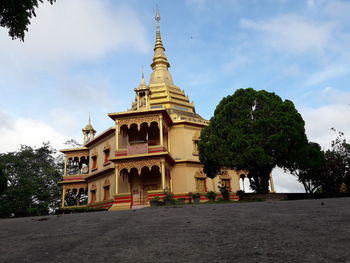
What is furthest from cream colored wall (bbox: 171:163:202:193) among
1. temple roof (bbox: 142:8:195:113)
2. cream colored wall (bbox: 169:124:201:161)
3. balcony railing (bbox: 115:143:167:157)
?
temple roof (bbox: 142:8:195:113)

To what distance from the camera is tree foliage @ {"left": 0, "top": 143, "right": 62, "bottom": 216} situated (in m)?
32.8

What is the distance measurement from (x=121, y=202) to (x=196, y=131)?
923 cm

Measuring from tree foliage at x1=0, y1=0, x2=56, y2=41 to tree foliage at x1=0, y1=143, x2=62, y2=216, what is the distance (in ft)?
83.8

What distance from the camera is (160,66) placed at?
1437 inches

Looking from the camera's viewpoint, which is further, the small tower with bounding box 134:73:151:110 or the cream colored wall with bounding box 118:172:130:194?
the small tower with bounding box 134:73:151:110

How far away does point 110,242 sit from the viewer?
21.0 ft

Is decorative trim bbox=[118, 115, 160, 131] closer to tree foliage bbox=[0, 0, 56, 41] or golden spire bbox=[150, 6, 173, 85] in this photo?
golden spire bbox=[150, 6, 173, 85]

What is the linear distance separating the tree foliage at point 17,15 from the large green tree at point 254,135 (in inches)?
485

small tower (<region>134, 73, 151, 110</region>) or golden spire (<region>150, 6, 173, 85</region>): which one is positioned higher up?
golden spire (<region>150, 6, 173, 85</region>)

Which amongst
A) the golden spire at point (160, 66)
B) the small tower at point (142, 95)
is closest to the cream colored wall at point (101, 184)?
the small tower at point (142, 95)

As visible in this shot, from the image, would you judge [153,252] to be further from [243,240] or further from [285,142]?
[285,142]

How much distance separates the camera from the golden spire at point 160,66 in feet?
114

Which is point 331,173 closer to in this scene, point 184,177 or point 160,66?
point 184,177

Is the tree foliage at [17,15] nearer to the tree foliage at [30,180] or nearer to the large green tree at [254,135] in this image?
the large green tree at [254,135]
